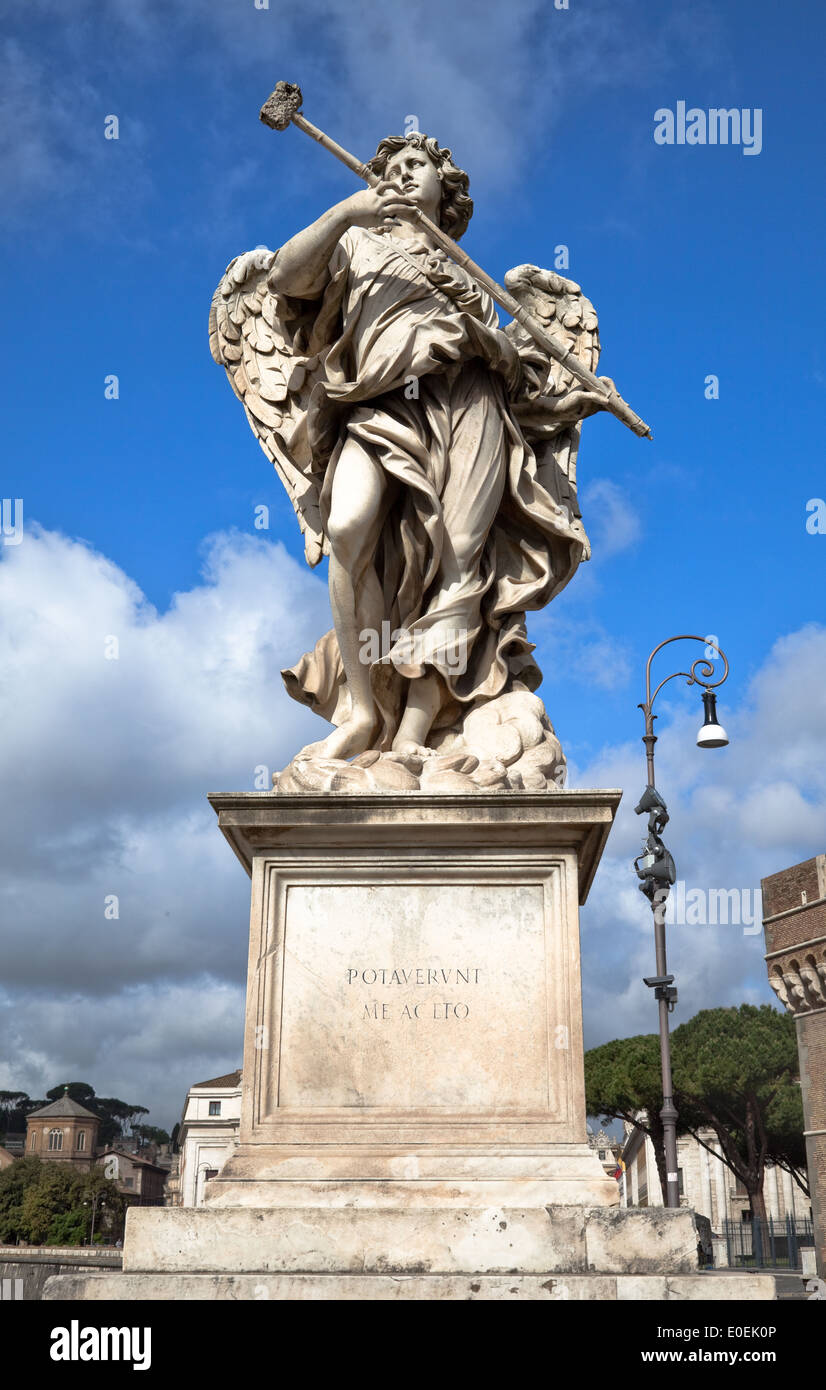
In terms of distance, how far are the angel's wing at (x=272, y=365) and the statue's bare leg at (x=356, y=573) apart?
0.67 metres

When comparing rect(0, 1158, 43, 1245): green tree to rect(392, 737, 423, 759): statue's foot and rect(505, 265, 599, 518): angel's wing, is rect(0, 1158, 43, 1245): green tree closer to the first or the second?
rect(392, 737, 423, 759): statue's foot

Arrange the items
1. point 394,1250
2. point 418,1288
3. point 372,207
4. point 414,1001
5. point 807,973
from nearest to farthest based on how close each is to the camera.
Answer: point 418,1288, point 394,1250, point 414,1001, point 372,207, point 807,973

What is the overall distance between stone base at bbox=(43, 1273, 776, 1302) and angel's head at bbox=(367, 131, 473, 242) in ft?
17.6

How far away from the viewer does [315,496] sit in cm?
682

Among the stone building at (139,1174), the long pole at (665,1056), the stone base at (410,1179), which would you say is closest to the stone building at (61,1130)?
the stone building at (139,1174)

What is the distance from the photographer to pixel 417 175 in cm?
673

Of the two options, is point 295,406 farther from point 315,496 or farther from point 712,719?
point 712,719

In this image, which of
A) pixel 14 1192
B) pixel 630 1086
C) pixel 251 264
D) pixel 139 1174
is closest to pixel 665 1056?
pixel 251 264

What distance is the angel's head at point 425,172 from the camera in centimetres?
674

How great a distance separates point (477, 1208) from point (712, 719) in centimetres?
1310

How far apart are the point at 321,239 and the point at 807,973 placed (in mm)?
44806

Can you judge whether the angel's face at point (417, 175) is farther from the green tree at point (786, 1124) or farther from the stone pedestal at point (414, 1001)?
the green tree at point (786, 1124)

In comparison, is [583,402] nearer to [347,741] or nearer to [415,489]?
[415,489]
